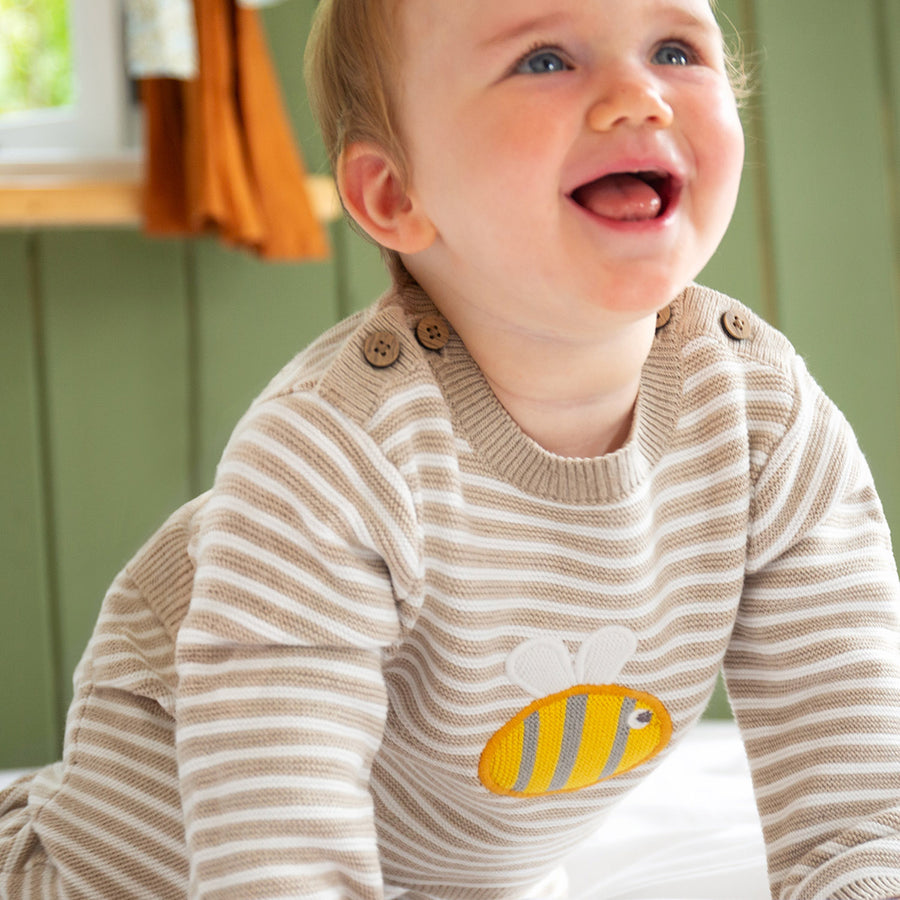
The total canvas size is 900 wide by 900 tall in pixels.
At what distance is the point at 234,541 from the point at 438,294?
215 mm

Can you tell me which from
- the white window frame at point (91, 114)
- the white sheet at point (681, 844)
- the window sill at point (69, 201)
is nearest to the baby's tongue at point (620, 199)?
the white sheet at point (681, 844)

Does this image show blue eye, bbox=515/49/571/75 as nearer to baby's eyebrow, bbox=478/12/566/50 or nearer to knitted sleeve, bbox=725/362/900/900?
baby's eyebrow, bbox=478/12/566/50

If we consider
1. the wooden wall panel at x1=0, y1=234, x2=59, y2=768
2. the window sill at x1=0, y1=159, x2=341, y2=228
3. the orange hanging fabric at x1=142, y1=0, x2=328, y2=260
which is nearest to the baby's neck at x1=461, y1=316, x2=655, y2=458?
the orange hanging fabric at x1=142, y1=0, x2=328, y2=260

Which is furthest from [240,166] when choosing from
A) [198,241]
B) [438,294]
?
[438,294]

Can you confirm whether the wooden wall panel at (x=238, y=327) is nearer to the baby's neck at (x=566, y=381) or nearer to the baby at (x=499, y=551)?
the baby at (x=499, y=551)

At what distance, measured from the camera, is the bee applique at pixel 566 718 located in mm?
712

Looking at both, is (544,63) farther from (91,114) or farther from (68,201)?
(91,114)

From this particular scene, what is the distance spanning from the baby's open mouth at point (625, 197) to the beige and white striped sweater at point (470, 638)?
126 mm


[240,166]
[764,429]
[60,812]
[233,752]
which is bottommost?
[60,812]

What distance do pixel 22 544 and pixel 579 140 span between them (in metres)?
1.19

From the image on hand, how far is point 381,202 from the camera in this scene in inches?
29.8

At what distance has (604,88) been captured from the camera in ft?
2.14

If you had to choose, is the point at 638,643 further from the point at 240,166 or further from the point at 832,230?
the point at 832,230

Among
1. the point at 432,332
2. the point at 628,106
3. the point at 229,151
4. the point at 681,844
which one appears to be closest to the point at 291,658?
the point at 432,332
